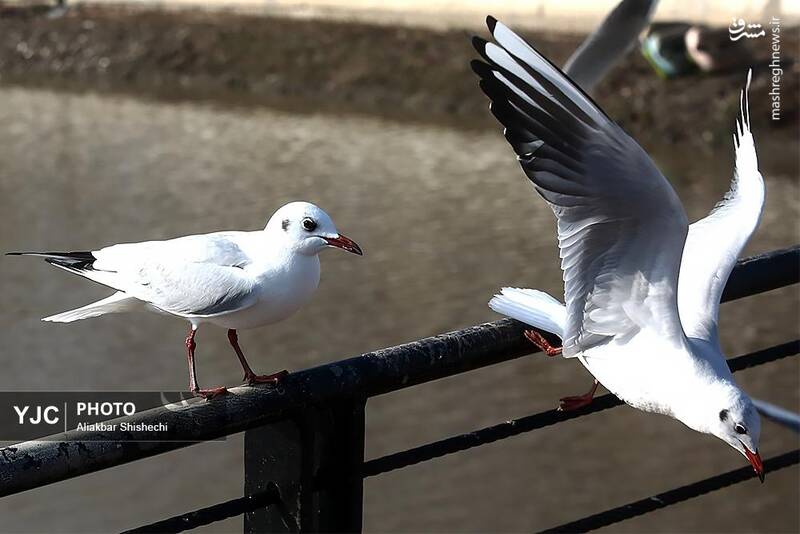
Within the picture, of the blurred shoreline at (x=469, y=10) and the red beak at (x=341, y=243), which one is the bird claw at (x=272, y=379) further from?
the blurred shoreline at (x=469, y=10)

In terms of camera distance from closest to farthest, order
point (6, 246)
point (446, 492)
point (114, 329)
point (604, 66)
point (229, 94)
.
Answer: point (604, 66), point (446, 492), point (114, 329), point (6, 246), point (229, 94)

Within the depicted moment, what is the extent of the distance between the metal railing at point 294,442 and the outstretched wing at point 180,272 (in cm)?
33

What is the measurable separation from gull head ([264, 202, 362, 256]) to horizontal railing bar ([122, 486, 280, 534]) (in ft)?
1.50

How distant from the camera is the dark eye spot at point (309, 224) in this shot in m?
1.87

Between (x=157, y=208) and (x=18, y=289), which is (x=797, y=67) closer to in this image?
(x=157, y=208)

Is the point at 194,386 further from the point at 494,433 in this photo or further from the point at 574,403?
the point at 574,403

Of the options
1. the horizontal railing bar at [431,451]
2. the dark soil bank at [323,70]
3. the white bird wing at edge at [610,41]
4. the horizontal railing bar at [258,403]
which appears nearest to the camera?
the horizontal railing bar at [258,403]

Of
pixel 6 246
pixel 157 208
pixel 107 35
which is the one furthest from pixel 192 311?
pixel 107 35

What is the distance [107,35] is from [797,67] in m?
6.64

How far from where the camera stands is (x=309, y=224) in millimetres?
1871

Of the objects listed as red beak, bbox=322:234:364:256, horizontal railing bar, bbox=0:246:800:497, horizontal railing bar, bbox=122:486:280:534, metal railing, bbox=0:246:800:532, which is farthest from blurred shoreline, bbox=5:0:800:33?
horizontal railing bar, bbox=122:486:280:534

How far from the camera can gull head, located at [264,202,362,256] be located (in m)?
1.86

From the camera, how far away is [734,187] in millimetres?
2389

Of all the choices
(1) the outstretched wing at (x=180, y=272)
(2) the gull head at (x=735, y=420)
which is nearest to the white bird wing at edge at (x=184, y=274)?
(1) the outstretched wing at (x=180, y=272)
